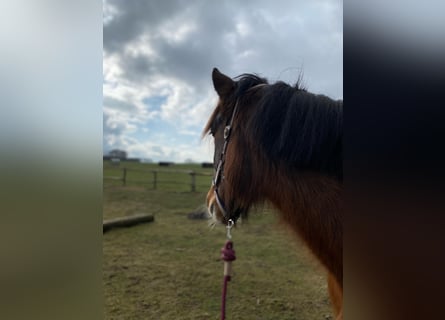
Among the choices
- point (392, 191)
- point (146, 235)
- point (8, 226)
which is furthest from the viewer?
point (146, 235)

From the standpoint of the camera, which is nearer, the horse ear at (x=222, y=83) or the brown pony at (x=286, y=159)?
the brown pony at (x=286, y=159)

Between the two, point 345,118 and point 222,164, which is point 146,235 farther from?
point 345,118

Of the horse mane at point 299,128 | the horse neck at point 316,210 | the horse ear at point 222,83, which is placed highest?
the horse ear at point 222,83

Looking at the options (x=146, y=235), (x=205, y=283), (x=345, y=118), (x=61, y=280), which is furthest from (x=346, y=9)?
(x=146, y=235)

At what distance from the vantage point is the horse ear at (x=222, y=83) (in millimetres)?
1189

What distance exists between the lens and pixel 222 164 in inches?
45.8

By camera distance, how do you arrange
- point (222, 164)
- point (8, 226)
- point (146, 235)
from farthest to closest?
point (146, 235) → point (222, 164) → point (8, 226)

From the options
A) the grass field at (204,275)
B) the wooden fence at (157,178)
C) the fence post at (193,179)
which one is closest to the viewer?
the grass field at (204,275)

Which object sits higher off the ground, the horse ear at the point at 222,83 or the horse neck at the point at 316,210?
the horse ear at the point at 222,83

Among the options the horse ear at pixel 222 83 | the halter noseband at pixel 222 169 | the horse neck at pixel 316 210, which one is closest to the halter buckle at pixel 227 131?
the halter noseband at pixel 222 169

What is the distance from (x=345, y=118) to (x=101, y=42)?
0.53 metres

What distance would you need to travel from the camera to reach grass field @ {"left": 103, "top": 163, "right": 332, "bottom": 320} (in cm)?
221

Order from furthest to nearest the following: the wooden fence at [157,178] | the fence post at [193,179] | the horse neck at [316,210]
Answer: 1. the wooden fence at [157,178]
2. the fence post at [193,179]
3. the horse neck at [316,210]

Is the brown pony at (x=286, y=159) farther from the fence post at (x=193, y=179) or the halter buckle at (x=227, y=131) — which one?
the fence post at (x=193, y=179)
